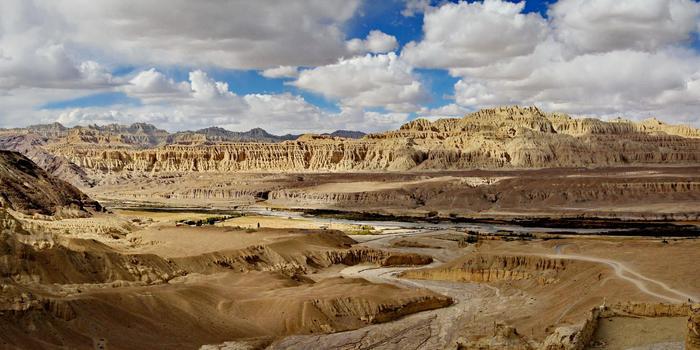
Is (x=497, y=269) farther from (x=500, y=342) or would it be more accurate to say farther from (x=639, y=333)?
(x=500, y=342)

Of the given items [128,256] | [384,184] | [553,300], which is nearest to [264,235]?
[128,256]

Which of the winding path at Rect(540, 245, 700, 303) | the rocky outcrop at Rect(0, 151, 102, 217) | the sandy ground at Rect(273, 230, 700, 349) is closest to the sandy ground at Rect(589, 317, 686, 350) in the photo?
the sandy ground at Rect(273, 230, 700, 349)

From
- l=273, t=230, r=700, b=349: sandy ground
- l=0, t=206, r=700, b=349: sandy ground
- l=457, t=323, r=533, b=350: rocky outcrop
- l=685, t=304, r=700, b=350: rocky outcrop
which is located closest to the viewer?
l=685, t=304, r=700, b=350: rocky outcrop

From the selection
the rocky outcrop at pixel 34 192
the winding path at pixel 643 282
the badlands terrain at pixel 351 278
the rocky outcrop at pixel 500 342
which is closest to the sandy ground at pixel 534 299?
the winding path at pixel 643 282

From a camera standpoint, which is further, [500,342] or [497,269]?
[497,269]

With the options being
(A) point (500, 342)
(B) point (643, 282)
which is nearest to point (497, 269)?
(B) point (643, 282)

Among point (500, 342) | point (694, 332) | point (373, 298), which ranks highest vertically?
point (694, 332)

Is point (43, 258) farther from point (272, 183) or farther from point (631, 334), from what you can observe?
point (272, 183)

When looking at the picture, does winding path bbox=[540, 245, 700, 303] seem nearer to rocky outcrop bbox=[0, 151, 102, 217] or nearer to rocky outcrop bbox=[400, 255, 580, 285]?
rocky outcrop bbox=[400, 255, 580, 285]

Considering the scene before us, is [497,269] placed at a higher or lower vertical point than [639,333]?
lower
